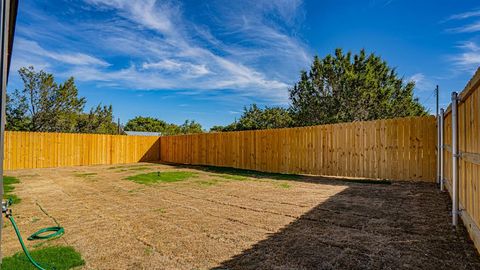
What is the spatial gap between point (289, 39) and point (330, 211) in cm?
1141

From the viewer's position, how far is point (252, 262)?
2.46 m

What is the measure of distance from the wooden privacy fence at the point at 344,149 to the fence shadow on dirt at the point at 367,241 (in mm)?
2629

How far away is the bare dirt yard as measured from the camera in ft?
8.17

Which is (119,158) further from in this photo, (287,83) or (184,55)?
(287,83)

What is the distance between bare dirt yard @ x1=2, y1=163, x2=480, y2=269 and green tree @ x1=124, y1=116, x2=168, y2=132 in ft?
116

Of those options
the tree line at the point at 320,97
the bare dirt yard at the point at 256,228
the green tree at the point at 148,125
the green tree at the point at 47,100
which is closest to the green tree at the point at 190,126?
the green tree at the point at 148,125

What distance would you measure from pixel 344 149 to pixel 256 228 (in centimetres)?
574

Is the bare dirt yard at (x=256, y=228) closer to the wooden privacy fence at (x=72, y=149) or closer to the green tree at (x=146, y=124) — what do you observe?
the wooden privacy fence at (x=72, y=149)

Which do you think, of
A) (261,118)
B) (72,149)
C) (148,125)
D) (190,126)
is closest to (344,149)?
(72,149)

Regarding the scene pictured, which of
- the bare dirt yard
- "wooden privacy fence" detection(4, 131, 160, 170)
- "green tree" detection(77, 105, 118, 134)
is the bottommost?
the bare dirt yard

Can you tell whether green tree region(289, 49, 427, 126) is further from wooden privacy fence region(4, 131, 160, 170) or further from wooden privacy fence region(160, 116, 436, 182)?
wooden privacy fence region(4, 131, 160, 170)

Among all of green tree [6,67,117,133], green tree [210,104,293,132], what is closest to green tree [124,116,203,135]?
green tree [210,104,293,132]

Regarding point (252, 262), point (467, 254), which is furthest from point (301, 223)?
point (467, 254)

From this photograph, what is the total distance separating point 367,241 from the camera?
2918 mm
